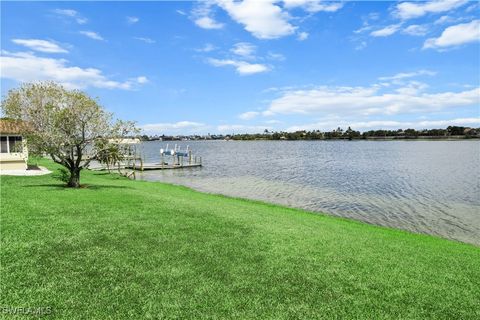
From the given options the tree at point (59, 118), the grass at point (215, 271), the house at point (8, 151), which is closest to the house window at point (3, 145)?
the house at point (8, 151)

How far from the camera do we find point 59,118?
21.6 m

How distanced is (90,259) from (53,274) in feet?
3.60

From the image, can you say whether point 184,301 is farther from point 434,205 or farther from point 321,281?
point 434,205

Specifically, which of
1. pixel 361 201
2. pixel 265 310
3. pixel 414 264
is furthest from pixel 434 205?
pixel 265 310

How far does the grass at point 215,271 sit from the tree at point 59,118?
9149mm

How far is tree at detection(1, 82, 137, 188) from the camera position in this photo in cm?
2173

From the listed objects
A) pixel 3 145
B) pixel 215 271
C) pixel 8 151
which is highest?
pixel 3 145

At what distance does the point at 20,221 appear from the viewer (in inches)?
462

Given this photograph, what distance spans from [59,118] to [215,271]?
1786 centimetres

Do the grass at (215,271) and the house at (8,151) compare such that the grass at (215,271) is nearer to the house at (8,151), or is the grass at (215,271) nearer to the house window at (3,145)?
the house at (8,151)

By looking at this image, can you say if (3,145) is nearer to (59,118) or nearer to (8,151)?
(8,151)

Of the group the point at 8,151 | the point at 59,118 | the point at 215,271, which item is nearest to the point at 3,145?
the point at 8,151

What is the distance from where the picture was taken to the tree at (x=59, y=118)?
21734 mm

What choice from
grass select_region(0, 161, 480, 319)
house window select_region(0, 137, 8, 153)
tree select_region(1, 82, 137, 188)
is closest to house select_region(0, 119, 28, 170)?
A: house window select_region(0, 137, 8, 153)
